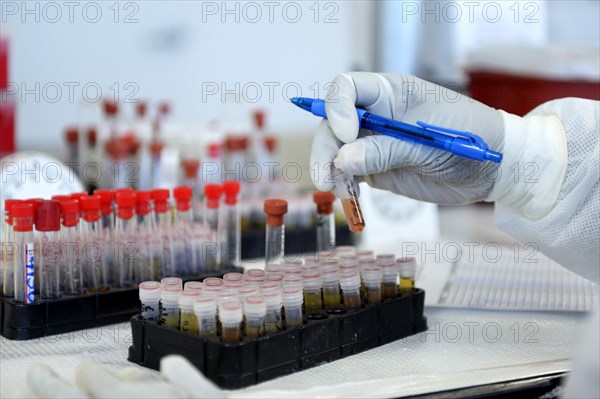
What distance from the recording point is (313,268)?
133cm

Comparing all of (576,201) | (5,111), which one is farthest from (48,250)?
(5,111)

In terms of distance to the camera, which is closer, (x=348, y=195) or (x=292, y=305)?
(x=292, y=305)

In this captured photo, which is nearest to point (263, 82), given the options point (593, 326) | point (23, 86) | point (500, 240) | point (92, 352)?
point (23, 86)

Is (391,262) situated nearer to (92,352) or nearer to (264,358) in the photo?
(264,358)

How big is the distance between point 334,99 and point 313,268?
0.26 metres

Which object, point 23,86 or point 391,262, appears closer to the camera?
point 391,262

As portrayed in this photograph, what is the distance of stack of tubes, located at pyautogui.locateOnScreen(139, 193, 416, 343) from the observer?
114cm

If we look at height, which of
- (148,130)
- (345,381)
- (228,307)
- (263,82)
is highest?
(263,82)

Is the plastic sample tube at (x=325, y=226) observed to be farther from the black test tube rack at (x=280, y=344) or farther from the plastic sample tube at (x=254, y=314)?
the plastic sample tube at (x=254, y=314)

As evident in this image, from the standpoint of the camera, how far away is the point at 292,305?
3.96ft

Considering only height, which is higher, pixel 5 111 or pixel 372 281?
pixel 5 111

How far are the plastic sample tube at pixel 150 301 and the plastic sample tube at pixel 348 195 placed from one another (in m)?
0.30

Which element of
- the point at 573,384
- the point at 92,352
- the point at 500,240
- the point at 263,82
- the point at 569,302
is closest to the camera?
the point at 573,384

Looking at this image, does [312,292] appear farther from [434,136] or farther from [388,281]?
[434,136]
